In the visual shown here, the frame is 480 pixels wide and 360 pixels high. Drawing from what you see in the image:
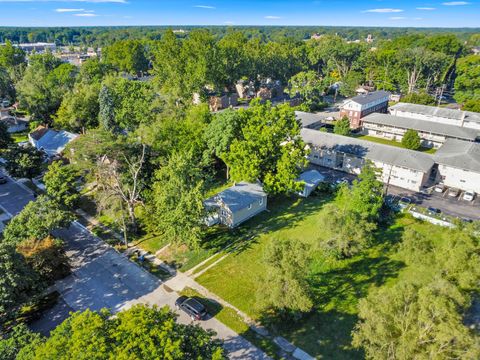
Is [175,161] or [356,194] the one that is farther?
[356,194]

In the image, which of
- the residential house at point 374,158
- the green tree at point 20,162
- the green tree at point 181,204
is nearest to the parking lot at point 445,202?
the residential house at point 374,158

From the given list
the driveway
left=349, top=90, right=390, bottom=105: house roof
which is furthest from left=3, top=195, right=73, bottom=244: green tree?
left=349, top=90, right=390, bottom=105: house roof

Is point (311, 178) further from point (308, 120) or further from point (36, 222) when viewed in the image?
point (36, 222)

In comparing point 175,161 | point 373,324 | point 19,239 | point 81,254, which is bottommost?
point 81,254

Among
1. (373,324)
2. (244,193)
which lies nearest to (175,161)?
(244,193)

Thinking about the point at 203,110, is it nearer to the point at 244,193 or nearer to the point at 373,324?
the point at 244,193

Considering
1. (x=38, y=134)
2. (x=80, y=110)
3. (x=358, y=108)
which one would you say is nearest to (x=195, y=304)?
(x=80, y=110)

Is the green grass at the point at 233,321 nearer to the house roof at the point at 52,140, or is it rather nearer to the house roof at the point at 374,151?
the house roof at the point at 374,151
